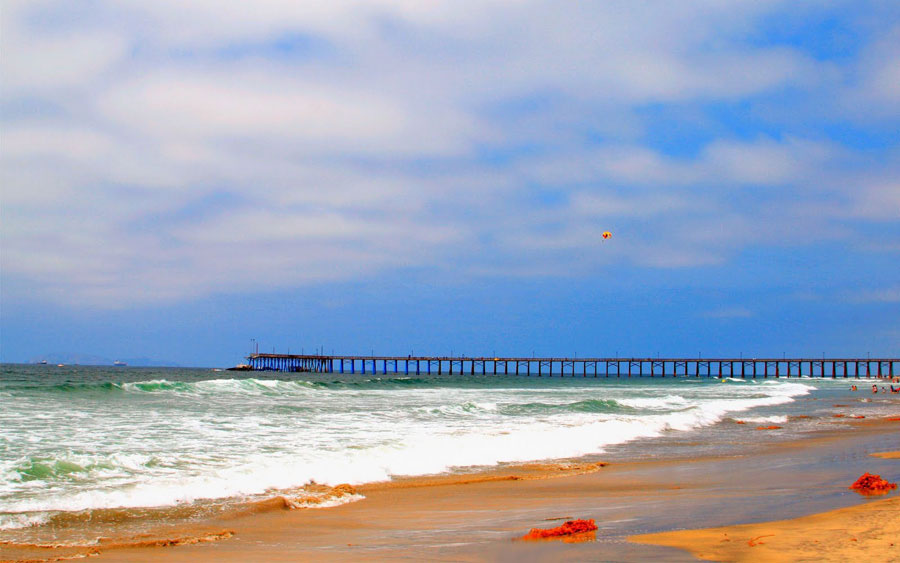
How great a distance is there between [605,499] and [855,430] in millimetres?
14780

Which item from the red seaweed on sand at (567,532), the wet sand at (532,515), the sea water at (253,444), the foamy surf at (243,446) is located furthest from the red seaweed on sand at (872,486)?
the foamy surf at (243,446)

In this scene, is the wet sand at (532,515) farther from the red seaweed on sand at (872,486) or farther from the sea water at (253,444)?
the sea water at (253,444)

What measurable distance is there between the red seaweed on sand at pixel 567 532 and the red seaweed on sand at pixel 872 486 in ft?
13.1

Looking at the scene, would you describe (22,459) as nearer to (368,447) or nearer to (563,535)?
(368,447)

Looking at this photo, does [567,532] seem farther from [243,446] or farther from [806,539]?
[243,446]

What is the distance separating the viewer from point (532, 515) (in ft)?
27.1

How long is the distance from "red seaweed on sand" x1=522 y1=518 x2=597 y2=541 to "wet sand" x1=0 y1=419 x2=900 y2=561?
136 mm

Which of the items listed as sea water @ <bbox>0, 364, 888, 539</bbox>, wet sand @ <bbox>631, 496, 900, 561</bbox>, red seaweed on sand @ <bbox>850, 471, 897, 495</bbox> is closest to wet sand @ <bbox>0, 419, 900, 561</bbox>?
wet sand @ <bbox>631, 496, 900, 561</bbox>

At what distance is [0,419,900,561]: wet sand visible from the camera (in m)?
6.34

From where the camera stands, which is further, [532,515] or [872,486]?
[872,486]

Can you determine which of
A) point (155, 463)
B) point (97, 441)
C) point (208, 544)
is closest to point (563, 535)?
point (208, 544)

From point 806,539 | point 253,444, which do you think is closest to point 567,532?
point 806,539

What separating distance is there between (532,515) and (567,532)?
1.41 metres

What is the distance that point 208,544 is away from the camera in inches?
272
